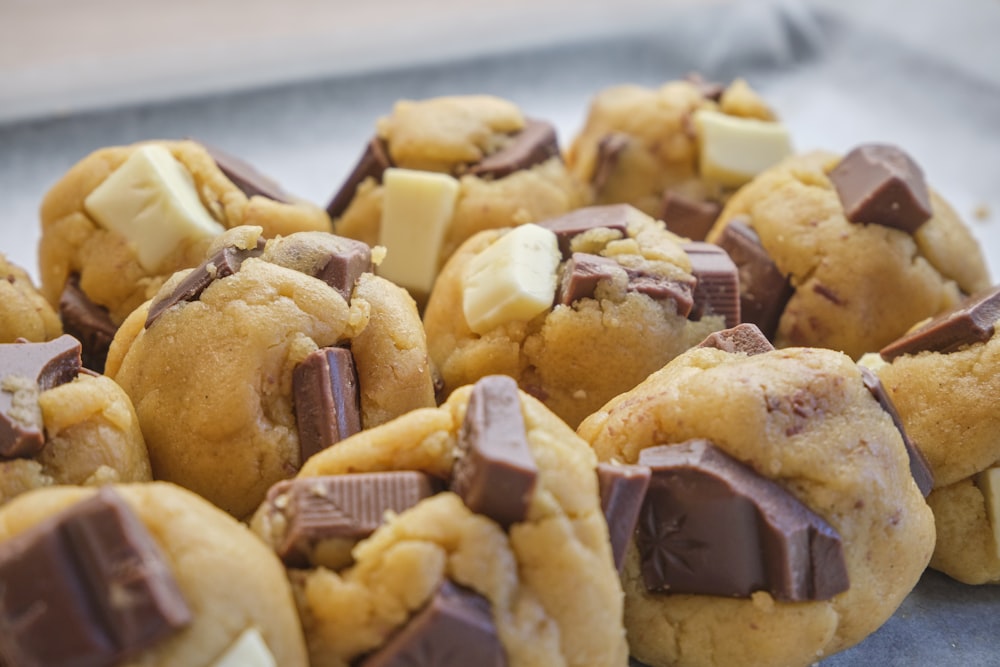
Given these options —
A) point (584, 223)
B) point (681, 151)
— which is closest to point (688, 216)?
point (681, 151)

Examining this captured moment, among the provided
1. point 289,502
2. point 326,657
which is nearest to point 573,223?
point 289,502

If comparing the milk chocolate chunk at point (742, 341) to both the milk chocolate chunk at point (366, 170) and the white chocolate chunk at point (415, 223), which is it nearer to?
the white chocolate chunk at point (415, 223)

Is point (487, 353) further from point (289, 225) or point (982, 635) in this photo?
point (982, 635)

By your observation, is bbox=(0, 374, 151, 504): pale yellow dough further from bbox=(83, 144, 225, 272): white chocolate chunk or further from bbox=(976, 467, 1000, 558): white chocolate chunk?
bbox=(976, 467, 1000, 558): white chocolate chunk

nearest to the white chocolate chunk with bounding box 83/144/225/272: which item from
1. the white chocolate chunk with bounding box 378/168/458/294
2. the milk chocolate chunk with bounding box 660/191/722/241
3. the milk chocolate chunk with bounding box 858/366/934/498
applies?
the white chocolate chunk with bounding box 378/168/458/294

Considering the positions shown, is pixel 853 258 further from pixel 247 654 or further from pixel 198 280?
pixel 247 654

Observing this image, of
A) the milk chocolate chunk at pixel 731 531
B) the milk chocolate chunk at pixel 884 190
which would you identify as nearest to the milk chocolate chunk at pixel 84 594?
the milk chocolate chunk at pixel 731 531
